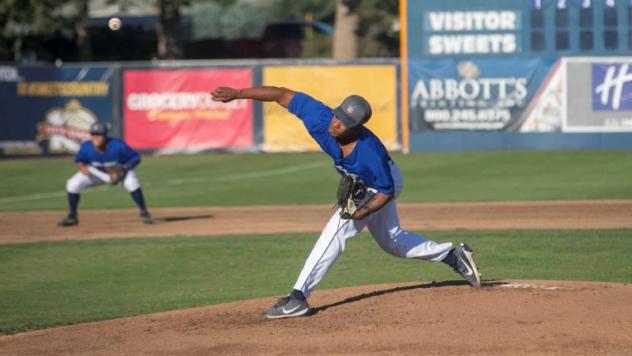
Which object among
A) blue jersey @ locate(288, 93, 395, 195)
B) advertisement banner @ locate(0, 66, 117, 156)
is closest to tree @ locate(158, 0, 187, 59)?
advertisement banner @ locate(0, 66, 117, 156)

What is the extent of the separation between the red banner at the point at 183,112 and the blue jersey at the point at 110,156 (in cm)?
1190

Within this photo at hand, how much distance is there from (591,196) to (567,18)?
8.57m

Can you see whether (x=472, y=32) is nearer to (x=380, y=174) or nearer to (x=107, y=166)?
(x=107, y=166)

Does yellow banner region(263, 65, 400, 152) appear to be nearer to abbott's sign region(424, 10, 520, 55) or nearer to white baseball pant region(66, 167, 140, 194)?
abbott's sign region(424, 10, 520, 55)

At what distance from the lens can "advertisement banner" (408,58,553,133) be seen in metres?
27.8

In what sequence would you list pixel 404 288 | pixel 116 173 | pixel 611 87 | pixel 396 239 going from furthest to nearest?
pixel 611 87, pixel 116 173, pixel 404 288, pixel 396 239

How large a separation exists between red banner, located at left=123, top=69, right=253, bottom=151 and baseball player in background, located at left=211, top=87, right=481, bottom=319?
19590mm

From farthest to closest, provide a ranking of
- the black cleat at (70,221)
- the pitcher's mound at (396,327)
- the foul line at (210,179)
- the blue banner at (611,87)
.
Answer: the blue banner at (611,87), the foul line at (210,179), the black cleat at (70,221), the pitcher's mound at (396,327)

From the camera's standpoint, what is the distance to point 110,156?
16891 mm

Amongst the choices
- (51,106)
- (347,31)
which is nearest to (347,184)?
(51,106)

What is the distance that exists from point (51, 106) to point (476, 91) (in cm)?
1038

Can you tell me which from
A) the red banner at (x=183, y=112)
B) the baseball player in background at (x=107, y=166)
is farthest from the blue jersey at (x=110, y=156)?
the red banner at (x=183, y=112)

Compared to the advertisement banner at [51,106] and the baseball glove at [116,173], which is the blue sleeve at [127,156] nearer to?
the baseball glove at [116,173]

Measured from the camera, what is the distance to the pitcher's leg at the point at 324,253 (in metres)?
9.02
